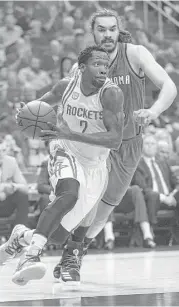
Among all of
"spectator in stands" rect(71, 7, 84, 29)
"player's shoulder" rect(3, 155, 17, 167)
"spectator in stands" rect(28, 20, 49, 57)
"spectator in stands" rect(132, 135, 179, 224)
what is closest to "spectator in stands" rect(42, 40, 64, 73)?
"spectator in stands" rect(28, 20, 49, 57)

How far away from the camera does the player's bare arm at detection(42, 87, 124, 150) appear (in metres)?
4.65

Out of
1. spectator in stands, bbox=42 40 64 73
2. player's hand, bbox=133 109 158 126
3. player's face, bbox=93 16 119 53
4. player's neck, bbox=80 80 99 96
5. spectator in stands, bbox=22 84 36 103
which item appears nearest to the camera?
player's hand, bbox=133 109 158 126

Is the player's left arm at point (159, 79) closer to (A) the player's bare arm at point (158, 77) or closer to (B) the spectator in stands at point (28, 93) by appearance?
(A) the player's bare arm at point (158, 77)

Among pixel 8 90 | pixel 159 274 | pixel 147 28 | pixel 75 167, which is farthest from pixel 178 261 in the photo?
pixel 147 28

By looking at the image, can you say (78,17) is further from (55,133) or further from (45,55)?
(55,133)

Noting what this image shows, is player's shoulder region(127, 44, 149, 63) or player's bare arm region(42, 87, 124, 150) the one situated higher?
player's shoulder region(127, 44, 149, 63)

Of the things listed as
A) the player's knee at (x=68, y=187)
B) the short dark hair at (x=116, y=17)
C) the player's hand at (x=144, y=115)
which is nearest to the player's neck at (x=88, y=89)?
the player's hand at (x=144, y=115)

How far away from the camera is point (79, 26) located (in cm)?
1436

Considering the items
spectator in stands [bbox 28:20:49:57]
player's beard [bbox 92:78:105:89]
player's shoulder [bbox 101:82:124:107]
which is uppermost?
spectator in stands [bbox 28:20:49:57]

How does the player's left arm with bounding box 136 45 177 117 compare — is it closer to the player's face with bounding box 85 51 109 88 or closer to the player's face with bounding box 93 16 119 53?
the player's face with bounding box 93 16 119 53

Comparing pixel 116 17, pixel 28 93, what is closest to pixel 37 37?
pixel 28 93

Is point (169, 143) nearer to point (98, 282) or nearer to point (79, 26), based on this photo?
point (79, 26)

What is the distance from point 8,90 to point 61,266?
6335 mm

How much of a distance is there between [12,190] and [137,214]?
1515 mm
